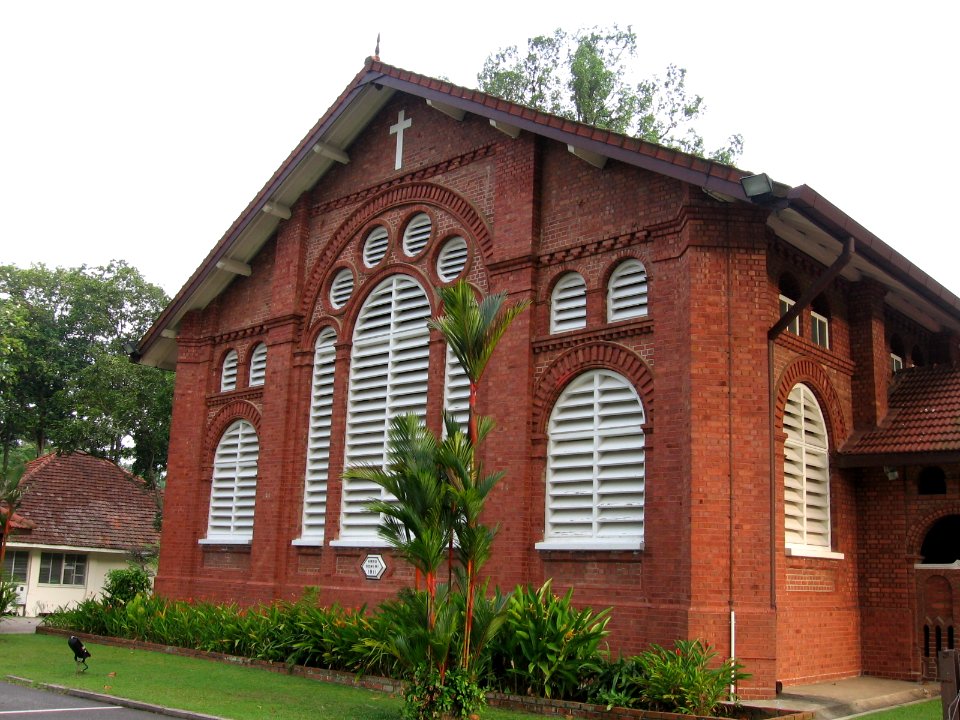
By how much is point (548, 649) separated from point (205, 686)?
4950mm

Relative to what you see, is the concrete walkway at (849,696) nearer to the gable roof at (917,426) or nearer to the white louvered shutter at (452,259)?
the gable roof at (917,426)

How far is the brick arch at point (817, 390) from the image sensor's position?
566 inches

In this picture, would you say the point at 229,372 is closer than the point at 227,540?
No

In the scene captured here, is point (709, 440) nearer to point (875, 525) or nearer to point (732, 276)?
point (732, 276)

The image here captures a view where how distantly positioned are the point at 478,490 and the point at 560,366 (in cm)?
466

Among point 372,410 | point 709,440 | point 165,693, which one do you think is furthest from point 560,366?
point 165,693

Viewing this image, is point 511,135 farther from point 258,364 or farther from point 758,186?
point 258,364

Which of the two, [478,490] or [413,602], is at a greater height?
[478,490]

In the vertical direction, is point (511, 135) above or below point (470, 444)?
above

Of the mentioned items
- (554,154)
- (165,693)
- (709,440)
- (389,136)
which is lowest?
(165,693)

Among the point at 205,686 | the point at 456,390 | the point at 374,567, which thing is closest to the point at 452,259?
the point at 456,390

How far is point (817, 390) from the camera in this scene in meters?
15.4

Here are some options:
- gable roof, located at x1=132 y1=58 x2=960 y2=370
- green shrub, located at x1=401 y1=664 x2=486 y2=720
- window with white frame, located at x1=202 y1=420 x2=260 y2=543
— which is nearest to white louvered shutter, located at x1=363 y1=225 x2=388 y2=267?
gable roof, located at x1=132 y1=58 x2=960 y2=370

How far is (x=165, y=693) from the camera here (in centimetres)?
1293
